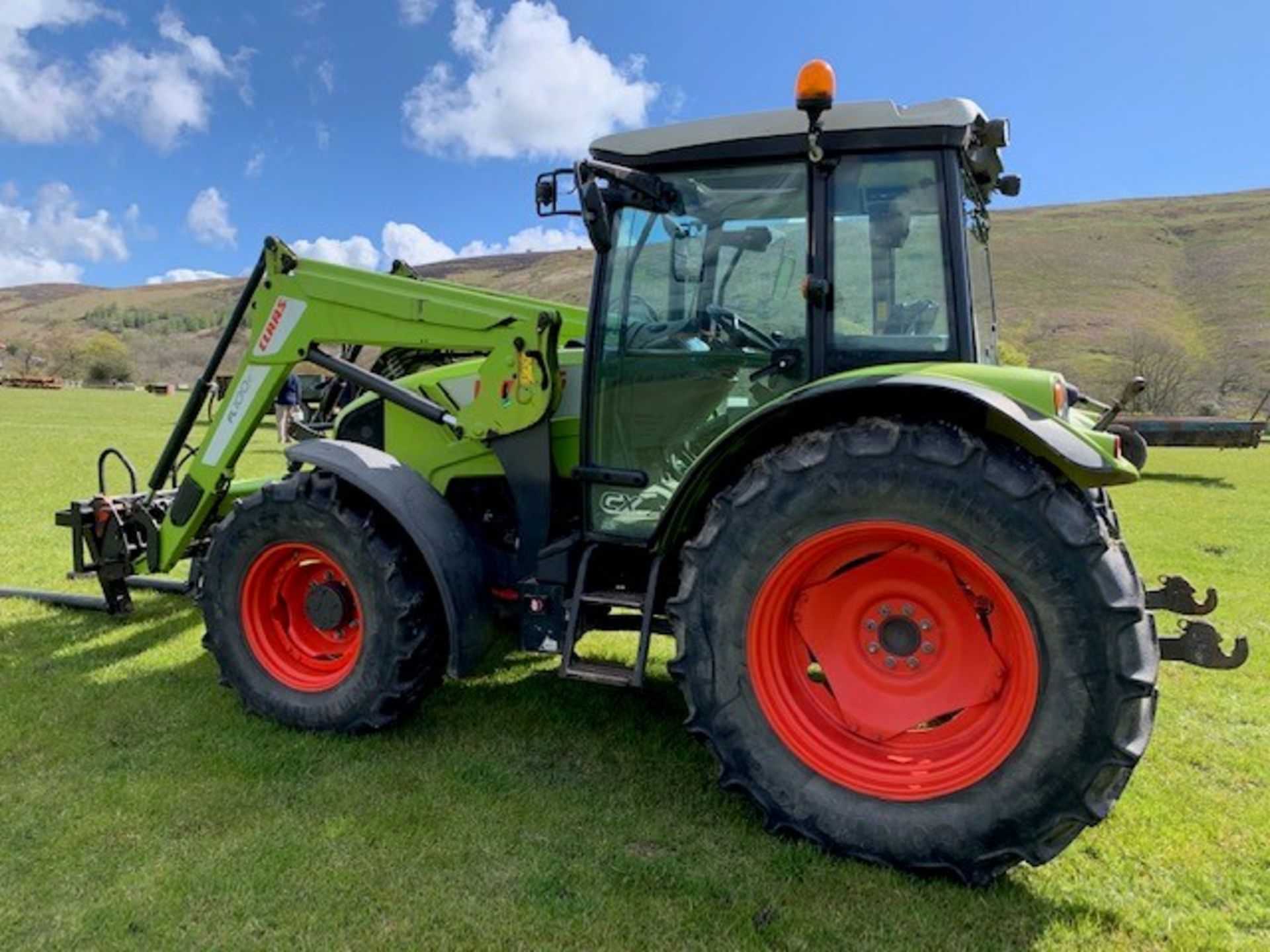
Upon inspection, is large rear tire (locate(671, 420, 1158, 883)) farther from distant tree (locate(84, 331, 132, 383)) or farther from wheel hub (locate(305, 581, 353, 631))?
distant tree (locate(84, 331, 132, 383))

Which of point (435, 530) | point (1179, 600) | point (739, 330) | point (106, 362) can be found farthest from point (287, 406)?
point (106, 362)

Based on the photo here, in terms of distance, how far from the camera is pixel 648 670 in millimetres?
4820

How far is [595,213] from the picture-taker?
3.27 m

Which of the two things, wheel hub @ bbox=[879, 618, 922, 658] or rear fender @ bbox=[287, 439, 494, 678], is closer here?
wheel hub @ bbox=[879, 618, 922, 658]

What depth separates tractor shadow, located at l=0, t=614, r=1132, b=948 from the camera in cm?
264

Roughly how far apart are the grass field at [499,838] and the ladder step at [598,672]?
0.42 metres

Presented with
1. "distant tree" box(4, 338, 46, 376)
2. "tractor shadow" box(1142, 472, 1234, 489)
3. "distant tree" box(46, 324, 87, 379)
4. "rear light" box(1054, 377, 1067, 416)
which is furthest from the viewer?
"distant tree" box(4, 338, 46, 376)

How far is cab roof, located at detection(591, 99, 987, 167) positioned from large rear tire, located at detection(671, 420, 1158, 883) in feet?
3.51

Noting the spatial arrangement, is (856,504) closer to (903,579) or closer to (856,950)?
(903,579)

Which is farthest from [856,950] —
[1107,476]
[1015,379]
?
[1015,379]

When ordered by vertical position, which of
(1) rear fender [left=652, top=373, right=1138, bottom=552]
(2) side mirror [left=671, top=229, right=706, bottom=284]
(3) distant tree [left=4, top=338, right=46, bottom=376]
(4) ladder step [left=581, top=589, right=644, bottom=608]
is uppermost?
(3) distant tree [left=4, top=338, right=46, bottom=376]

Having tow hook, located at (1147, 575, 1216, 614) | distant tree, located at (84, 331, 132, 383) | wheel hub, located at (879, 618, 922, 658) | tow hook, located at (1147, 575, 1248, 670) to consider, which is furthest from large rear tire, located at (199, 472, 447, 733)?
distant tree, located at (84, 331, 132, 383)

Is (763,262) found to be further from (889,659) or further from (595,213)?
(889,659)

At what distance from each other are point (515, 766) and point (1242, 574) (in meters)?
7.21
